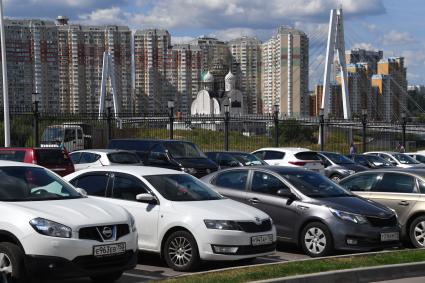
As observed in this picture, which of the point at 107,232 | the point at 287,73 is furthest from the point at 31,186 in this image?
the point at 287,73

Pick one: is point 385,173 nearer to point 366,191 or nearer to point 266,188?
point 366,191

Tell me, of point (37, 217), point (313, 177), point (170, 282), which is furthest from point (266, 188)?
point (37, 217)

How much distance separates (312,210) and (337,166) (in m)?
15.7

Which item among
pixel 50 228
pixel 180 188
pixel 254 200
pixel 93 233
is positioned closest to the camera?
pixel 50 228

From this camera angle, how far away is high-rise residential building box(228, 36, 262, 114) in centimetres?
12350

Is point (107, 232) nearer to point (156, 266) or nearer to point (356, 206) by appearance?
point (156, 266)

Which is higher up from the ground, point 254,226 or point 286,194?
point 286,194

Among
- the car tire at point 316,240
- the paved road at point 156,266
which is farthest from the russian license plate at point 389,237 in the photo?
the paved road at point 156,266

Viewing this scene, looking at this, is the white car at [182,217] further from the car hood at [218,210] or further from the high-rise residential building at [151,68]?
the high-rise residential building at [151,68]

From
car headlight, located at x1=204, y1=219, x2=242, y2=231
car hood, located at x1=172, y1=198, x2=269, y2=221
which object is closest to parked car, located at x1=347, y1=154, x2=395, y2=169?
car hood, located at x1=172, y1=198, x2=269, y2=221

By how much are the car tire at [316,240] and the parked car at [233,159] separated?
11.7 m

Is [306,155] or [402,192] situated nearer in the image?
[402,192]

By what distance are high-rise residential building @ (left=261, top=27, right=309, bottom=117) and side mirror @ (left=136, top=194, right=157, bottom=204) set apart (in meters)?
90.6

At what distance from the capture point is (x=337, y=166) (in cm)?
2642
